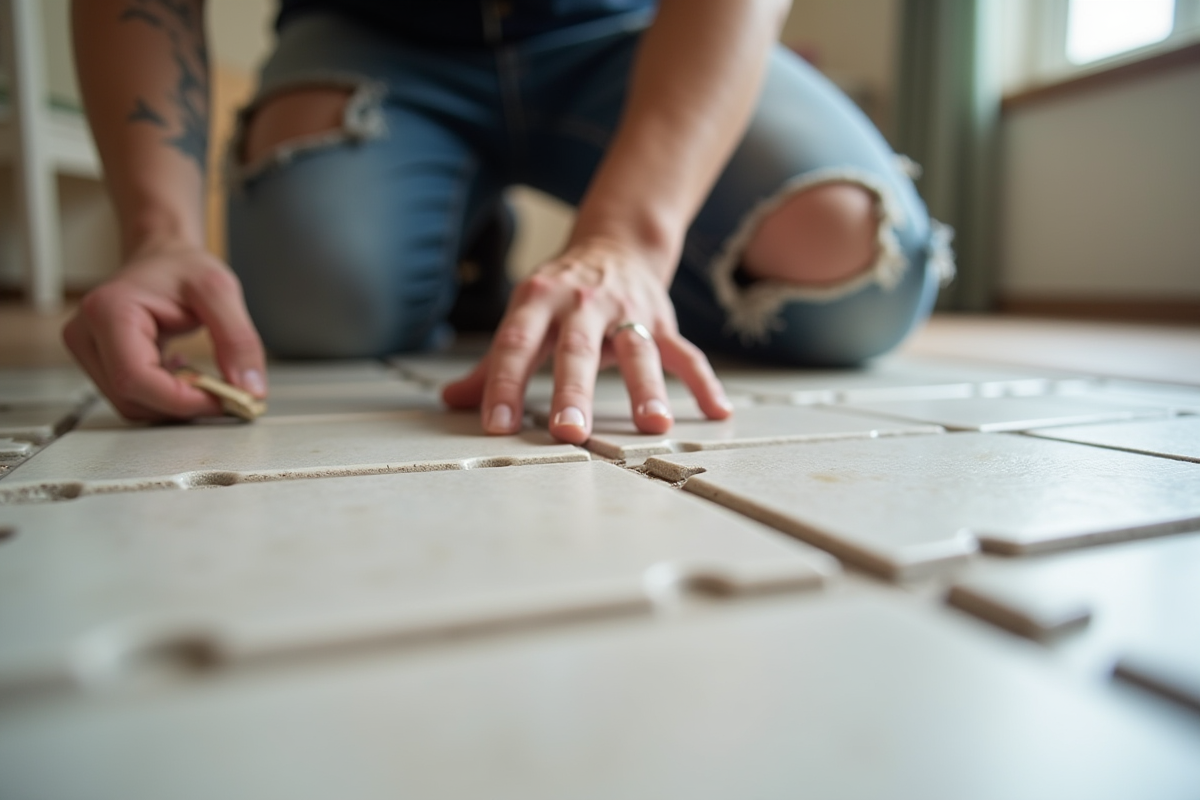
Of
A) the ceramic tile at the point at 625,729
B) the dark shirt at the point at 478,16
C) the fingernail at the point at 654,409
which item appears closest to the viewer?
the ceramic tile at the point at 625,729

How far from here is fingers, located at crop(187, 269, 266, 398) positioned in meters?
0.71

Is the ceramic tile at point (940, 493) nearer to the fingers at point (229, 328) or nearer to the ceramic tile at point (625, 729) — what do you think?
the ceramic tile at point (625, 729)

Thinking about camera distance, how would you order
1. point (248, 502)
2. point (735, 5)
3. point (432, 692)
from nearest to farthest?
point (432, 692)
point (248, 502)
point (735, 5)

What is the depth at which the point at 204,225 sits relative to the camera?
92cm

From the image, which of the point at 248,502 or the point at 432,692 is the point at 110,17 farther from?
the point at 432,692

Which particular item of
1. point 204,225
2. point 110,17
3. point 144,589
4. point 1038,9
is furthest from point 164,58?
point 1038,9

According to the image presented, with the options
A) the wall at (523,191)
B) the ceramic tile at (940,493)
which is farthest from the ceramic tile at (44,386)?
the wall at (523,191)

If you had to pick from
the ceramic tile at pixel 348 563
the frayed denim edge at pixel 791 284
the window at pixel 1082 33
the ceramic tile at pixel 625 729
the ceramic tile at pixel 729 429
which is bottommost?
the ceramic tile at pixel 625 729

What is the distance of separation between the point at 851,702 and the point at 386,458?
1.23 feet

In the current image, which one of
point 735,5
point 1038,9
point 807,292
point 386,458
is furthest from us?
point 1038,9

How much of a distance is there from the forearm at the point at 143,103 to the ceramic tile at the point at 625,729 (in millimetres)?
739

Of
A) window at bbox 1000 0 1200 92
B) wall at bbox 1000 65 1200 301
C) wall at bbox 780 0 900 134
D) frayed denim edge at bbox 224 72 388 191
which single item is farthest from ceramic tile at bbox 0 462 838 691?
wall at bbox 780 0 900 134

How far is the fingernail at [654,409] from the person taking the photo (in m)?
0.61

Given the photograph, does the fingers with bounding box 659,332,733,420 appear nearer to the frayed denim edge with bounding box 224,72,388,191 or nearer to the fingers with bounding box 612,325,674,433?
the fingers with bounding box 612,325,674,433
